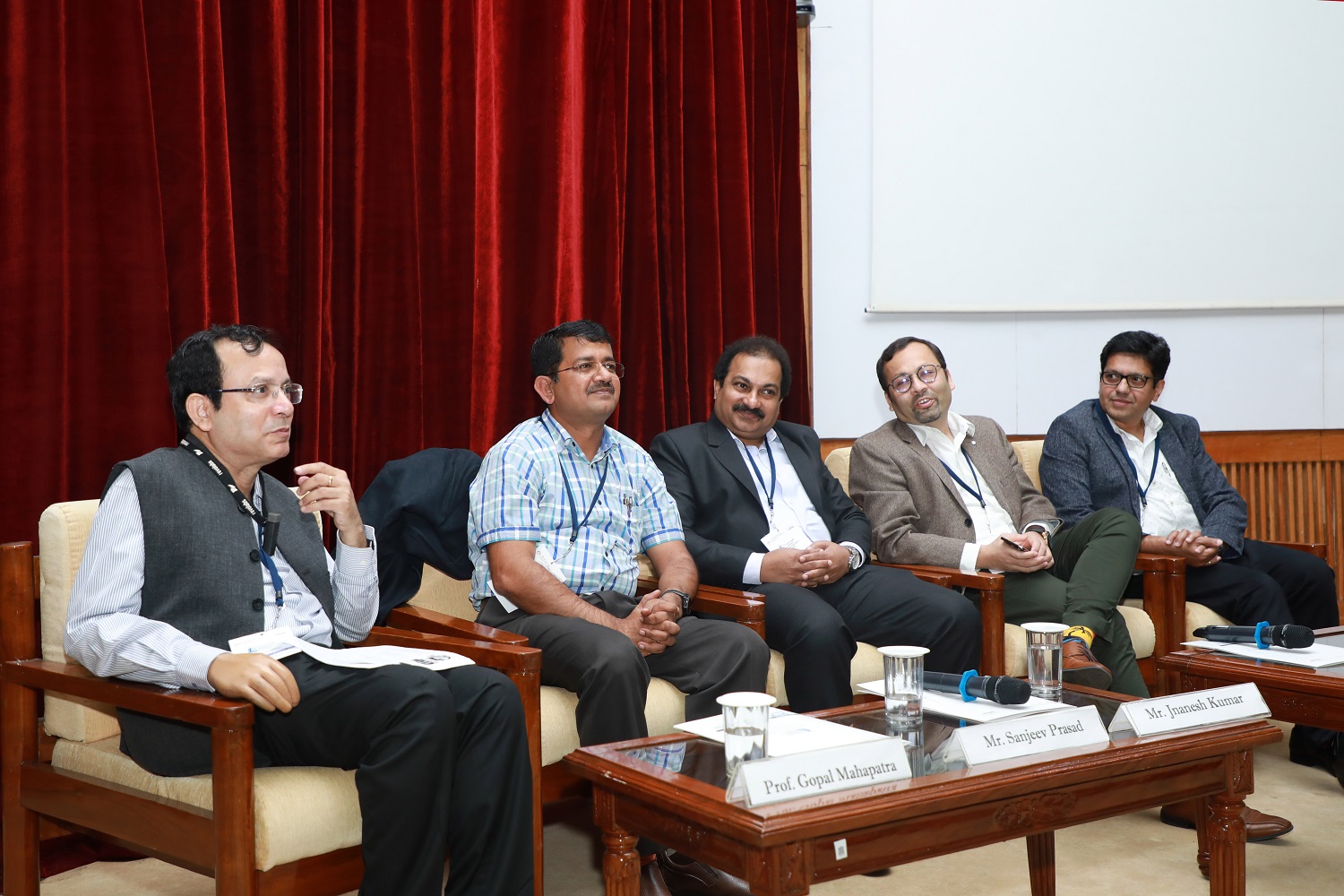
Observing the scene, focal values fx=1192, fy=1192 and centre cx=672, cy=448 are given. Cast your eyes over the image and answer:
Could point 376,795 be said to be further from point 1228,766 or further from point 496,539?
point 1228,766

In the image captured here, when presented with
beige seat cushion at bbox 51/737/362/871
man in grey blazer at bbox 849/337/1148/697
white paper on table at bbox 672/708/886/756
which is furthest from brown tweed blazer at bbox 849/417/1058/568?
beige seat cushion at bbox 51/737/362/871

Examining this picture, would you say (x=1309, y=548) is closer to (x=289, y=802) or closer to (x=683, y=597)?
(x=683, y=597)

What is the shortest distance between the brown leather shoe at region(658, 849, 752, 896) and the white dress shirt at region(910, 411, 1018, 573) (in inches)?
54.7

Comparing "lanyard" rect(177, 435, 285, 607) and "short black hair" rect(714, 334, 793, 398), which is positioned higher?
"short black hair" rect(714, 334, 793, 398)

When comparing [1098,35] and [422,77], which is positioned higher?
[1098,35]

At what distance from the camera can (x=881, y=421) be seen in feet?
14.2

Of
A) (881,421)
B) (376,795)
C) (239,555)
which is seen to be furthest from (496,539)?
(881,421)

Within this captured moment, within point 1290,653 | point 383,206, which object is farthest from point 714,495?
point 1290,653

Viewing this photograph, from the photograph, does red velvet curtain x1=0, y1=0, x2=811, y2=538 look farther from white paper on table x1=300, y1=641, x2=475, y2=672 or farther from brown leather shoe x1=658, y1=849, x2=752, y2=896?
brown leather shoe x1=658, y1=849, x2=752, y2=896

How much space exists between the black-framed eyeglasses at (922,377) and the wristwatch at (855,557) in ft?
2.02

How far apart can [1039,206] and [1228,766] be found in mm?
2755

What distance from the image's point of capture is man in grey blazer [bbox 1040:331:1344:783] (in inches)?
141

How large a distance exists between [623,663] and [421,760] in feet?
1.90

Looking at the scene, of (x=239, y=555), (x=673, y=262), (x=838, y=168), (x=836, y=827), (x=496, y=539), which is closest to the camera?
(x=836, y=827)
